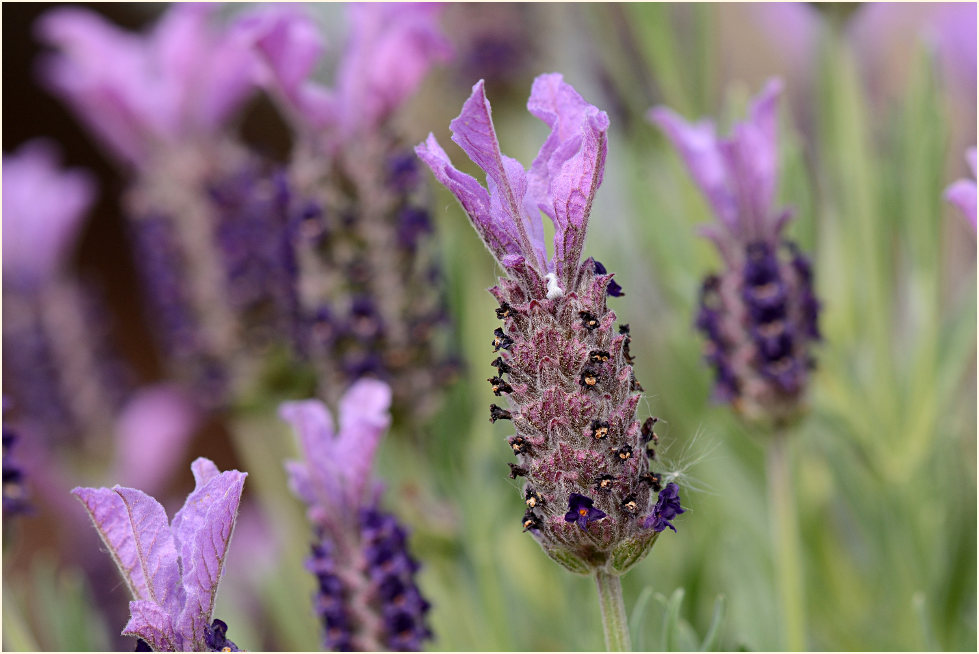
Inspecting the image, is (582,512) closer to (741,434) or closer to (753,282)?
(753,282)

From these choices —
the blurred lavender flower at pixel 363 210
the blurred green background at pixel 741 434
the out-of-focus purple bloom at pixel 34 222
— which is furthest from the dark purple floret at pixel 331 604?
the out-of-focus purple bloom at pixel 34 222

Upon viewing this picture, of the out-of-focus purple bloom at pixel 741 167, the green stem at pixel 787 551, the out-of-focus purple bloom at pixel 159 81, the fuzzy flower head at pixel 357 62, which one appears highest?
the out-of-focus purple bloom at pixel 159 81

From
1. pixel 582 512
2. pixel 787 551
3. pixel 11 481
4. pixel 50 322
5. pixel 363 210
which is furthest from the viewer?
pixel 50 322

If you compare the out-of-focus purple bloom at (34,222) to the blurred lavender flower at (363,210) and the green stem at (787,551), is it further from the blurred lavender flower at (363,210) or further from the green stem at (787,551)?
the green stem at (787,551)

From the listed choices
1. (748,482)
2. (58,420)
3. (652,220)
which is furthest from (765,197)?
(58,420)

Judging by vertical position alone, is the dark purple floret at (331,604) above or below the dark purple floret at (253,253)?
below

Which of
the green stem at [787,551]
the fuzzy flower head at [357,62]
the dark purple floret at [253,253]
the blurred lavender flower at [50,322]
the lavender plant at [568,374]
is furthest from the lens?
the blurred lavender flower at [50,322]

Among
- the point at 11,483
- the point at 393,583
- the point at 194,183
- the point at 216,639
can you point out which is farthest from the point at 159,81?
the point at 216,639
